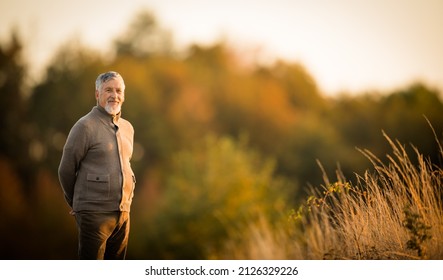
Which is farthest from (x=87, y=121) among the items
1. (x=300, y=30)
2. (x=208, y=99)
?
(x=300, y=30)

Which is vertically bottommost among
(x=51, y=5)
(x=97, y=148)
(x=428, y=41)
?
(x=97, y=148)

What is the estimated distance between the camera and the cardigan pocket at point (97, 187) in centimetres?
341

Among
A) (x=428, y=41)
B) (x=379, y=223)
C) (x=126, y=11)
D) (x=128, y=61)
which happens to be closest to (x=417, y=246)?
(x=379, y=223)

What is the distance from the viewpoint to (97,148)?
346 centimetres

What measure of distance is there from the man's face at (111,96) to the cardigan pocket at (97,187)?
0.38 metres

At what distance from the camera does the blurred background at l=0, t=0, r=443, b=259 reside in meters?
27.8

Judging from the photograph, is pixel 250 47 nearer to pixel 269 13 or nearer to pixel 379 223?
pixel 269 13

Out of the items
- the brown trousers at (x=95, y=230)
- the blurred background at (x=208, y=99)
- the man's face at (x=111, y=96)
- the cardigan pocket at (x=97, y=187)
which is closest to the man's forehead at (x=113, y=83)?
the man's face at (x=111, y=96)

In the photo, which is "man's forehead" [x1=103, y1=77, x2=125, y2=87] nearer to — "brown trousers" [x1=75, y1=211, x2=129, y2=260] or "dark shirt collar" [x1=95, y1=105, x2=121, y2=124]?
"dark shirt collar" [x1=95, y1=105, x2=121, y2=124]

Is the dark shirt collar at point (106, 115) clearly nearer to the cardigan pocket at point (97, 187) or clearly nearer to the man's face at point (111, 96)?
the man's face at point (111, 96)

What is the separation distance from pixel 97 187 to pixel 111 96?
0.52 metres

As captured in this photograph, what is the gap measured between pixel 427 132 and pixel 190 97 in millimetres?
14343

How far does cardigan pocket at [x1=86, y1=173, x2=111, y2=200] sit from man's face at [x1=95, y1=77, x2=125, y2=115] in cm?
38

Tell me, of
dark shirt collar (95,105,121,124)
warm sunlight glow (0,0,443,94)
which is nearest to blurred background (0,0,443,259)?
warm sunlight glow (0,0,443,94)
